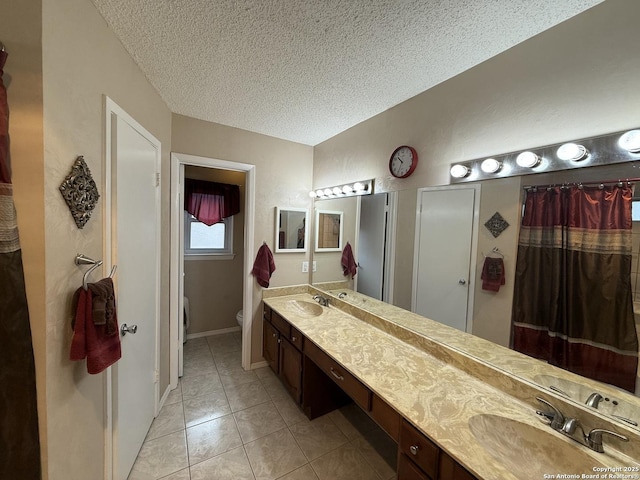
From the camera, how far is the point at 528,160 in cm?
116

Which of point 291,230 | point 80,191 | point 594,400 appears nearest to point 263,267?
point 291,230

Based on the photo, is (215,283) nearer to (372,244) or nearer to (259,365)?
(259,365)

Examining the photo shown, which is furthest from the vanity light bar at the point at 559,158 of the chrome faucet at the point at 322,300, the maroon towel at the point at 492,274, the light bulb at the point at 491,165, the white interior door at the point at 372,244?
the chrome faucet at the point at 322,300

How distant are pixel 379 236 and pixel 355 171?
68 centimetres

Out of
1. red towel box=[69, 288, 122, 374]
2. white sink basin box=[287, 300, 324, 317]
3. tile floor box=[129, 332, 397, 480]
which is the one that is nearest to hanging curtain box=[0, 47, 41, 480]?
red towel box=[69, 288, 122, 374]

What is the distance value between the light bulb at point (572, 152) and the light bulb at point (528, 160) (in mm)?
79

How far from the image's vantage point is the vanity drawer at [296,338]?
195 centimetres

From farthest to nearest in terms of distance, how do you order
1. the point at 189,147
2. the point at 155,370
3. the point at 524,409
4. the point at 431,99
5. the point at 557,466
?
the point at 189,147
the point at 155,370
the point at 431,99
the point at 524,409
the point at 557,466

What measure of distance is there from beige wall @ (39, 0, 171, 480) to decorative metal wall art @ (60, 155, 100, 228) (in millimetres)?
25

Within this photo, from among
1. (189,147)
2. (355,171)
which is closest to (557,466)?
(355,171)

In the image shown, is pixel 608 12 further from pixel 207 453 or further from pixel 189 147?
pixel 207 453

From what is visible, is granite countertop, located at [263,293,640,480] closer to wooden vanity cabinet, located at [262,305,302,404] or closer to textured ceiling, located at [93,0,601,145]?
wooden vanity cabinet, located at [262,305,302,404]

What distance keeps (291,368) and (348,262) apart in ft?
3.49

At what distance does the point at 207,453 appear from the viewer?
168 cm
